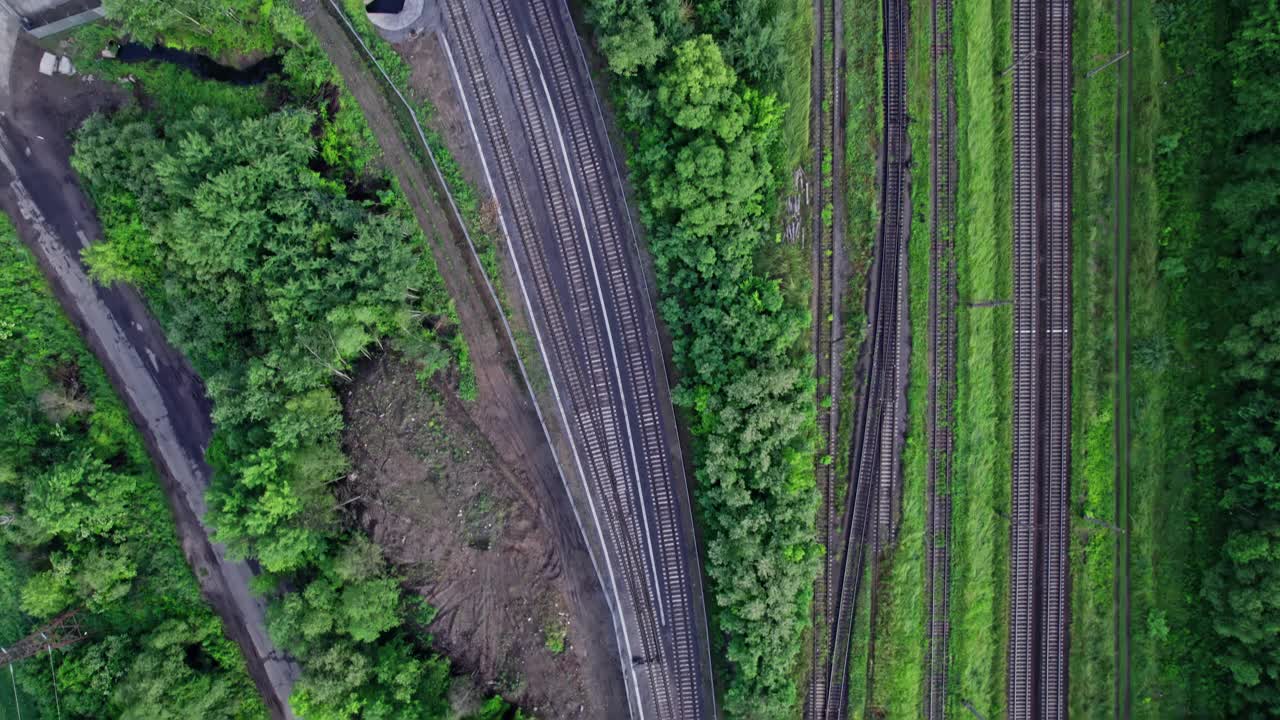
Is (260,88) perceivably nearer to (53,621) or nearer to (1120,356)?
(53,621)

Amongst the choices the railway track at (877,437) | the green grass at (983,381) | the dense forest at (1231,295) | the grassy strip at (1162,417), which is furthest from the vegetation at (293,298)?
the dense forest at (1231,295)

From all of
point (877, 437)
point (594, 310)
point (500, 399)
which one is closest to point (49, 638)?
point (500, 399)

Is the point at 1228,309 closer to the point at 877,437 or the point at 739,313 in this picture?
the point at 877,437

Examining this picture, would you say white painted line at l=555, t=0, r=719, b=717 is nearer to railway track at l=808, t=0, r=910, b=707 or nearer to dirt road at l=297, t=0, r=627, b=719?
dirt road at l=297, t=0, r=627, b=719

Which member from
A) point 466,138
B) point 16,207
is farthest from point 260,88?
point 16,207

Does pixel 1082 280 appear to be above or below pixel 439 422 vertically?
above

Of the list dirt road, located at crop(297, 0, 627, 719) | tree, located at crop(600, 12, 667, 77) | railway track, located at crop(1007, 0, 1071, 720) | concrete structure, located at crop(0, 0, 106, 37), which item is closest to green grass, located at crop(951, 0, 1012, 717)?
railway track, located at crop(1007, 0, 1071, 720)
